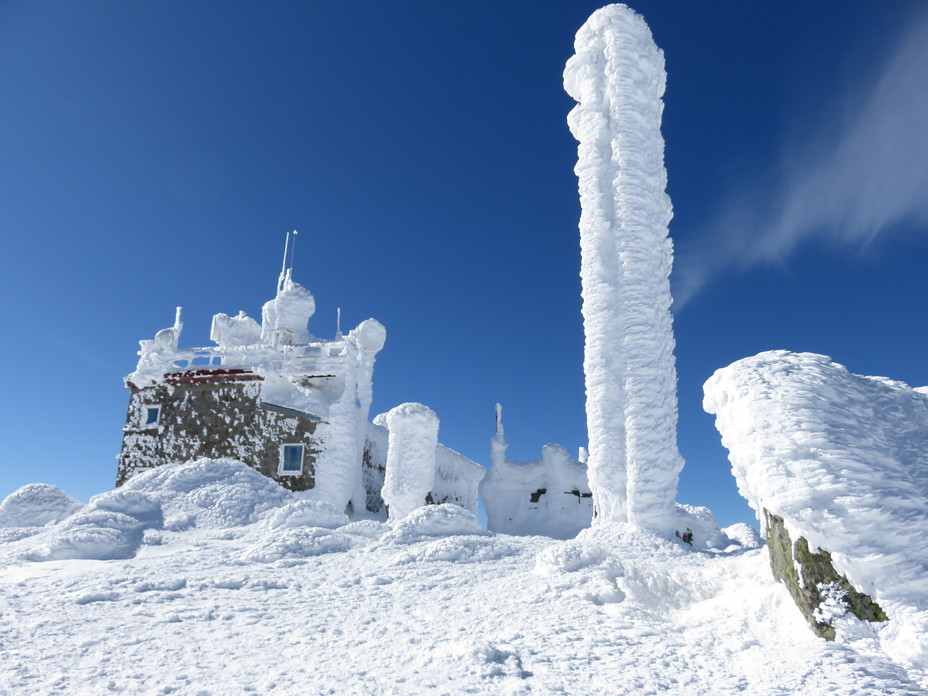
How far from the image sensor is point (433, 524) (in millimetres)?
9438

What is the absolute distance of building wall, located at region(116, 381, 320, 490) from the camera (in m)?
19.4

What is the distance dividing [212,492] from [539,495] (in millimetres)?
12474

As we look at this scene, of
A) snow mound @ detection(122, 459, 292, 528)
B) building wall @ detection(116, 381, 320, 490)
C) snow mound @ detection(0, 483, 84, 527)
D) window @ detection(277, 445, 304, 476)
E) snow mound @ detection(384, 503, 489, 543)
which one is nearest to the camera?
snow mound @ detection(384, 503, 489, 543)

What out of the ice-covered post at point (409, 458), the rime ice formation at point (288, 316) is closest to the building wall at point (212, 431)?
the rime ice formation at point (288, 316)

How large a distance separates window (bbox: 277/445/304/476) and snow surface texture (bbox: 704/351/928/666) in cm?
1587

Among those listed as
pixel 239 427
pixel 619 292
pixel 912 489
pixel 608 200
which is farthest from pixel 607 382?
pixel 239 427

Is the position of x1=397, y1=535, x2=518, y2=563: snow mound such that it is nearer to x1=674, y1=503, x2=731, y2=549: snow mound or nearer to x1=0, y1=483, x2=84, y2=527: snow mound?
x1=674, y1=503, x2=731, y2=549: snow mound

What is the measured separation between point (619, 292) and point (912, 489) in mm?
8842

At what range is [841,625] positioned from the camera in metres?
4.23

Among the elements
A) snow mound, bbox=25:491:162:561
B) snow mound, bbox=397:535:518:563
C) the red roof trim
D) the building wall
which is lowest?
snow mound, bbox=397:535:518:563

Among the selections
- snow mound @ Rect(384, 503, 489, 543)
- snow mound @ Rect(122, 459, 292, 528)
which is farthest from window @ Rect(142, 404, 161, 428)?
snow mound @ Rect(384, 503, 489, 543)

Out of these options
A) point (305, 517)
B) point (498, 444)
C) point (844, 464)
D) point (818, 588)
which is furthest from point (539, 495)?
point (844, 464)

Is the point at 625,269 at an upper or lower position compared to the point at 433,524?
upper

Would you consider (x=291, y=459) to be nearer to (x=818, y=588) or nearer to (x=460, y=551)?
(x=460, y=551)
